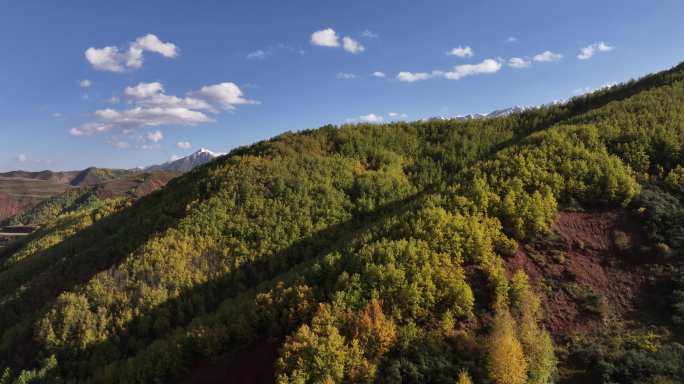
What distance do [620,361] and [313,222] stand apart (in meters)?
15.8

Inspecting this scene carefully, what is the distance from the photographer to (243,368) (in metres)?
11.5

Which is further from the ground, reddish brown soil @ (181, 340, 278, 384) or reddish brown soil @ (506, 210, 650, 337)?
reddish brown soil @ (506, 210, 650, 337)

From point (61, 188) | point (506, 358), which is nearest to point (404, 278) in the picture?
point (506, 358)

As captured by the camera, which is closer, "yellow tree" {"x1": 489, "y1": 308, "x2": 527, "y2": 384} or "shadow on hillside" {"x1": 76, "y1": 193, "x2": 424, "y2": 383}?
"yellow tree" {"x1": 489, "y1": 308, "x2": 527, "y2": 384}

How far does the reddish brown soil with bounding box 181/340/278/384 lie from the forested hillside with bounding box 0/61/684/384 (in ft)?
0.49

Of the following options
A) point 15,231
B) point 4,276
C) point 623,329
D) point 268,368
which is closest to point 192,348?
point 268,368

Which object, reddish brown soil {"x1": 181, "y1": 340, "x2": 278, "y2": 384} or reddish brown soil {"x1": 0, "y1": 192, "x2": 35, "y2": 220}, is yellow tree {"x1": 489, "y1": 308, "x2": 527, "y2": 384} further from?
reddish brown soil {"x1": 0, "y1": 192, "x2": 35, "y2": 220}

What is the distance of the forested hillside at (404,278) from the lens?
34.0ft

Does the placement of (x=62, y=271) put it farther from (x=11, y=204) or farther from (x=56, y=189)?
(x=56, y=189)

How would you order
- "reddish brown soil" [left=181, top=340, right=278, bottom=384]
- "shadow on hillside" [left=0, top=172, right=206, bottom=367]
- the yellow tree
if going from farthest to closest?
"shadow on hillside" [left=0, top=172, right=206, bottom=367]
"reddish brown soil" [left=181, top=340, right=278, bottom=384]
the yellow tree

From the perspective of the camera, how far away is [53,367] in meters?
15.1

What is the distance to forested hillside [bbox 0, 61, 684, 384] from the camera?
A: 10.4 meters

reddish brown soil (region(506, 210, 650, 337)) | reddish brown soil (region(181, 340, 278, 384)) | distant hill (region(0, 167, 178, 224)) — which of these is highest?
distant hill (region(0, 167, 178, 224))

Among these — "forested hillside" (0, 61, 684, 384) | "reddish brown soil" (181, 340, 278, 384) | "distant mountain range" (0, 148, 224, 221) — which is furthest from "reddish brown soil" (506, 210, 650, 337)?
"distant mountain range" (0, 148, 224, 221)
